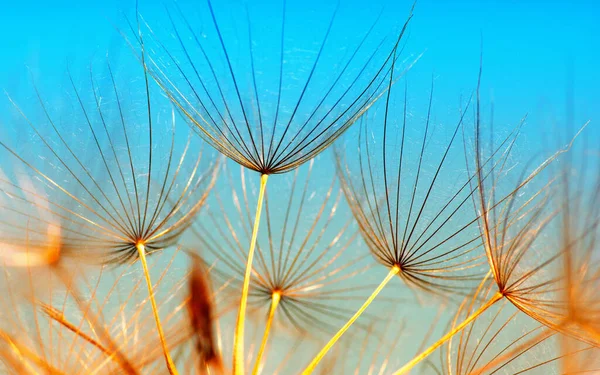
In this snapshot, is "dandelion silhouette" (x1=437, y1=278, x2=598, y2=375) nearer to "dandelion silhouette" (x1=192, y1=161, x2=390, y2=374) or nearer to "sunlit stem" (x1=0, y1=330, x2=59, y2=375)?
"dandelion silhouette" (x1=192, y1=161, x2=390, y2=374)

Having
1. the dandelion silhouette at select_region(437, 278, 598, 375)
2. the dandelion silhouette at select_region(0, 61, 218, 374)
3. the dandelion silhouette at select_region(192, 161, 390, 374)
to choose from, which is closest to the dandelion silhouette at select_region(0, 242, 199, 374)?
the dandelion silhouette at select_region(0, 61, 218, 374)

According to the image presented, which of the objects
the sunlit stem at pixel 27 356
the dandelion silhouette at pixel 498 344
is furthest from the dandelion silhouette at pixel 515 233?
the sunlit stem at pixel 27 356

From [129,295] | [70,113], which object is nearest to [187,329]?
[129,295]

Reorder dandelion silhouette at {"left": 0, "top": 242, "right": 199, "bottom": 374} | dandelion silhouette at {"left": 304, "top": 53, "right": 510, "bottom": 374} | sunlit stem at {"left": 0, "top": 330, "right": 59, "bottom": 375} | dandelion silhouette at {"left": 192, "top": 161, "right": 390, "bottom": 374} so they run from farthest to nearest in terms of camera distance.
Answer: dandelion silhouette at {"left": 192, "top": 161, "right": 390, "bottom": 374}, dandelion silhouette at {"left": 304, "top": 53, "right": 510, "bottom": 374}, dandelion silhouette at {"left": 0, "top": 242, "right": 199, "bottom": 374}, sunlit stem at {"left": 0, "top": 330, "right": 59, "bottom": 375}

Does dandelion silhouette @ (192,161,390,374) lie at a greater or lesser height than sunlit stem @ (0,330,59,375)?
greater

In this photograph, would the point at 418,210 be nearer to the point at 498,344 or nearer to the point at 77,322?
the point at 498,344

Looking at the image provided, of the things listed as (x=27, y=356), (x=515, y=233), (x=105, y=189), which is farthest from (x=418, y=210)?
(x=27, y=356)

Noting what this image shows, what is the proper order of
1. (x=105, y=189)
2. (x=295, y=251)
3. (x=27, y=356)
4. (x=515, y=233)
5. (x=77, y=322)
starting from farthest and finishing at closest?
(x=295, y=251), (x=105, y=189), (x=77, y=322), (x=515, y=233), (x=27, y=356)

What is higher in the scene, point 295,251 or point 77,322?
point 295,251
